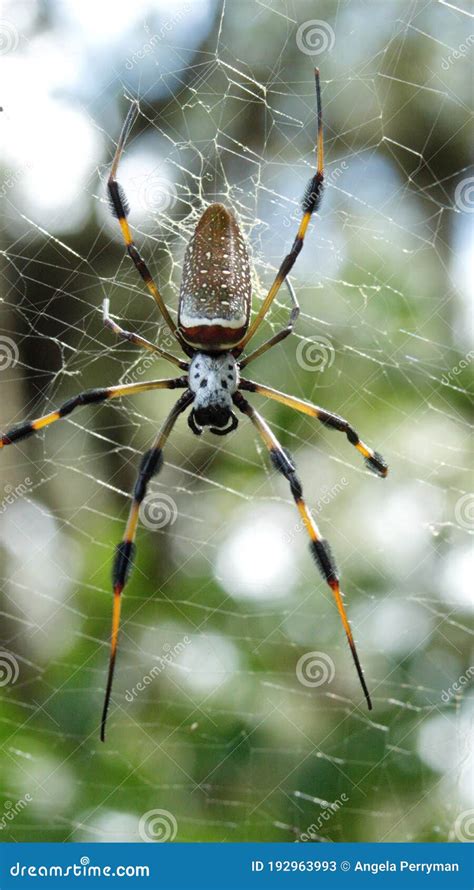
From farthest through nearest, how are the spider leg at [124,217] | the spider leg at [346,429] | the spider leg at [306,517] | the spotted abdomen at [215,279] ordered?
the spider leg at [346,429] < the spider leg at [306,517] < the spider leg at [124,217] < the spotted abdomen at [215,279]

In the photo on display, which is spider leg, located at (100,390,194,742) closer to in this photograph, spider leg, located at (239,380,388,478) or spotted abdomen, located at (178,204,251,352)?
spider leg, located at (239,380,388,478)

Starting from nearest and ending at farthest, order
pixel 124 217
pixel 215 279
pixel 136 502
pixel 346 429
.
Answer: pixel 215 279
pixel 124 217
pixel 136 502
pixel 346 429

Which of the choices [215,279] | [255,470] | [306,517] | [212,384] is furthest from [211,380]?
[255,470]

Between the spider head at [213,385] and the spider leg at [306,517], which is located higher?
the spider head at [213,385]

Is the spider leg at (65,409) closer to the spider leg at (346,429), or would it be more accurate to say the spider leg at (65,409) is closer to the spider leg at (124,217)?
the spider leg at (124,217)

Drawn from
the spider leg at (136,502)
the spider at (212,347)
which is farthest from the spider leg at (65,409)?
the spider leg at (136,502)

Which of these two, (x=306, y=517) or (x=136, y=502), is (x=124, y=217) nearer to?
(x=136, y=502)

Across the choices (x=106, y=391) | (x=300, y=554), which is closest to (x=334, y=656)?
(x=300, y=554)

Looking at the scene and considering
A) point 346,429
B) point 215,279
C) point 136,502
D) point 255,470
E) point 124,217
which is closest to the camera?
point 215,279
